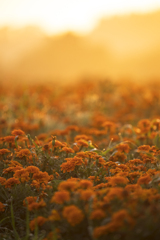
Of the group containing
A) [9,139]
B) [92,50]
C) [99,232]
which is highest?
[92,50]

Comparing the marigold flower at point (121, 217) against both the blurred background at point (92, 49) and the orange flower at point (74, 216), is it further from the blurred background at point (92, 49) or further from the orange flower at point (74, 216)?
the blurred background at point (92, 49)

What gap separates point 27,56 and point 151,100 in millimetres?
14967

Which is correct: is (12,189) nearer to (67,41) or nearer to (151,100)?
(151,100)

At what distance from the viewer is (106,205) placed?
5.58ft

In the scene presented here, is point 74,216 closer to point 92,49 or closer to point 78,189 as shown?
point 78,189

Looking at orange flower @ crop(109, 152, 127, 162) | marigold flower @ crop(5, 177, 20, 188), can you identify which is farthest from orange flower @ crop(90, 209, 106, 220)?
orange flower @ crop(109, 152, 127, 162)

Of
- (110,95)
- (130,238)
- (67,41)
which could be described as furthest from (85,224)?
(67,41)

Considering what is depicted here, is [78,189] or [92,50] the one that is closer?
[78,189]

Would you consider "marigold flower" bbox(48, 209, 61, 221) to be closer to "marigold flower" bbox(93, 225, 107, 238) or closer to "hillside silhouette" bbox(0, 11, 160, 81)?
"marigold flower" bbox(93, 225, 107, 238)

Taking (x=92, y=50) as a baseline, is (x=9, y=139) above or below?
below

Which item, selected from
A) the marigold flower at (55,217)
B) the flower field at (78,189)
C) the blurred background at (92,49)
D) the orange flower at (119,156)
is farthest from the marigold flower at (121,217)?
the blurred background at (92,49)

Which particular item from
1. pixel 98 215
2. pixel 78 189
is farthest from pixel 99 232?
pixel 78 189

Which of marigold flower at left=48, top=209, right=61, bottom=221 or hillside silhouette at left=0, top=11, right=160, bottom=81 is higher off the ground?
hillside silhouette at left=0, top=11, right=160, bottom=81

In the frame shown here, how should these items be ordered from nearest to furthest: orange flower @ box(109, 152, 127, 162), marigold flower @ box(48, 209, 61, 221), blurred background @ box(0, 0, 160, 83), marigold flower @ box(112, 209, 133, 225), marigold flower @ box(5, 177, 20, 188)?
1. marigold flower @ box(112, 209, 133, 225)
2. marigold flower @ box(48, 209, 61, 221)
3. marigold flower @ box(5, 177, 20, 188)
4. orange flower @ box(109, 152, 127, 162)
5. blurred background @ box(0, 0, 160, 83)
